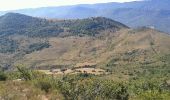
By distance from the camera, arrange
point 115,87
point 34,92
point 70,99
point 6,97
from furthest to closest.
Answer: point 115,87 → point 70,99 → point 34,92 → point 6,97

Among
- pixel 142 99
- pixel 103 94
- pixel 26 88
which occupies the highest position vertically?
pixel 26 88

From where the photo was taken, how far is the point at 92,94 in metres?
139

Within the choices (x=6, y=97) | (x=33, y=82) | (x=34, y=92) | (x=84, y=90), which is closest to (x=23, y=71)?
(x=84, y=90)

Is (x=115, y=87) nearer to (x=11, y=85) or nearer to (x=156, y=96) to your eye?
(x=156, y=96)

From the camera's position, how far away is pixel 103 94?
144 metres

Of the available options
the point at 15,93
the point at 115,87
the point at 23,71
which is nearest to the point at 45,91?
the point at 15,93

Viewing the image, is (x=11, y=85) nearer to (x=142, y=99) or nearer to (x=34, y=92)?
(x=34, y=92)

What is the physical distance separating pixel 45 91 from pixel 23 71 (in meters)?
40.5

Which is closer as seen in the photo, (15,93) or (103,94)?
(15,93)

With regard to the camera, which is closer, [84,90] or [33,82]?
[33,82]

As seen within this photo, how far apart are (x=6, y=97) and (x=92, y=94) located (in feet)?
198

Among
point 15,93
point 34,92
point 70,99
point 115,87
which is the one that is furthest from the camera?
point 115,87

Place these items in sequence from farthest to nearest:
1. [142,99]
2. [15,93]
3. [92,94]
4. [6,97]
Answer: [92,94] < [142,99] < [15,93] < [6,97]

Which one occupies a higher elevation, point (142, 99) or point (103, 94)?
point (142, 99)
